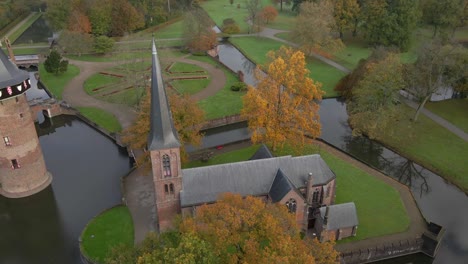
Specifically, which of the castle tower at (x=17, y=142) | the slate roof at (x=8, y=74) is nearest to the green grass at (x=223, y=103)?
the castle tower at (x=17, y=142)

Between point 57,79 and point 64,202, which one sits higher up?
point 57,79

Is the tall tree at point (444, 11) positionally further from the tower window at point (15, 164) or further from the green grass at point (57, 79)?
the tower window at point (15, 164)

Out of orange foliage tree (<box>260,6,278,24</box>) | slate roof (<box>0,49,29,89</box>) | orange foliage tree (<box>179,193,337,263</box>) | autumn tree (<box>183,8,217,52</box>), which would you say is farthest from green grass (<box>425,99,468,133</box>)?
slate roof (<box>0,49,29,89</box>)

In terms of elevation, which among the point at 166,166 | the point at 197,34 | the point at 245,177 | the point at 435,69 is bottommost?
the point at 245,177

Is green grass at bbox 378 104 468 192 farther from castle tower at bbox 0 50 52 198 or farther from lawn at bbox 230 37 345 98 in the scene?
castle tower at bbox 0 50 52 198

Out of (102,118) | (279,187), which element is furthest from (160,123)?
(102,118)

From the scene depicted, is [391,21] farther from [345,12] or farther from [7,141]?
[7,141]
